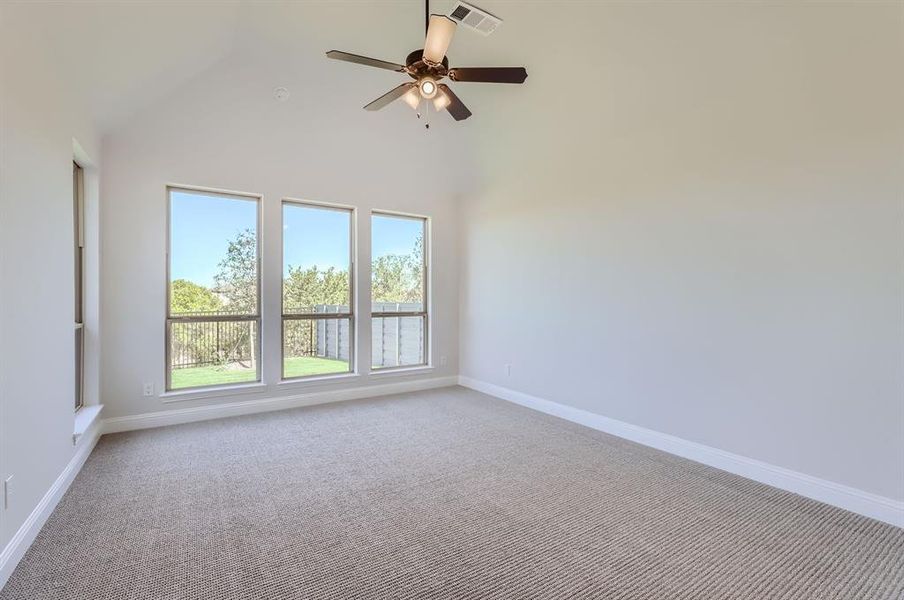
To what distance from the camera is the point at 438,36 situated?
236 centimetres

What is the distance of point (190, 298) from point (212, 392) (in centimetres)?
97

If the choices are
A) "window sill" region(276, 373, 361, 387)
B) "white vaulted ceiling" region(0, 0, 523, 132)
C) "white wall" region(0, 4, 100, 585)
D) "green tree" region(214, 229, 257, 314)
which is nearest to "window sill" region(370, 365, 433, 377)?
"window sill" region(276, 373, 361, 387)

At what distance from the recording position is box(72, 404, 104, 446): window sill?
2952 mm

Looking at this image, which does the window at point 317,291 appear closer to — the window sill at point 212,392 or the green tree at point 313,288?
the green tree at point 313,288

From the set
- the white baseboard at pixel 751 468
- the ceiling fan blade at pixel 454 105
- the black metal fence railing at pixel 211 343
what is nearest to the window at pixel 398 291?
the black metal fence railing at pixel 211 343

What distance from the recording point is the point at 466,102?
4.30 metres

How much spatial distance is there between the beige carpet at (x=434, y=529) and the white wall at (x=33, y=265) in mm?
415

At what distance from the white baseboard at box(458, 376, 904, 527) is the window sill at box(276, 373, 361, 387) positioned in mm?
2251

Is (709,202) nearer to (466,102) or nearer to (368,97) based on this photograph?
(466,102)

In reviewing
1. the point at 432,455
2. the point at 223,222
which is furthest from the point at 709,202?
the point at 223,222

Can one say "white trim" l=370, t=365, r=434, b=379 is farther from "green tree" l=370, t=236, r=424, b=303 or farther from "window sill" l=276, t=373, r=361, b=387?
"green tree" l=370, t=236, r=424, b=303

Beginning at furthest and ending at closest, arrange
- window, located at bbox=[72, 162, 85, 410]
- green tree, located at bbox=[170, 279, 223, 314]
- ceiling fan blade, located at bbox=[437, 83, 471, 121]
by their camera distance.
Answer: green tree, located at bbox=[170, 279, 223, 314] < window, located at bbox=[72, 162, 85, 410] < ceiling fan blade, located at bbox=[437, 83, 471, 121]

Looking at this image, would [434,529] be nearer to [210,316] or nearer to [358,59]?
[358,59]

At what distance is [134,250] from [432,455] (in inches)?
129
